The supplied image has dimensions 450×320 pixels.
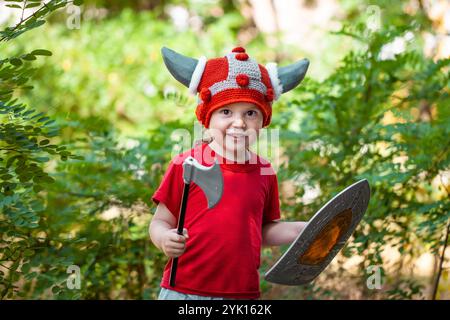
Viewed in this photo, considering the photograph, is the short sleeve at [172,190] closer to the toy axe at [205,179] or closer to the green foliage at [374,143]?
the toy axe at [205,179]

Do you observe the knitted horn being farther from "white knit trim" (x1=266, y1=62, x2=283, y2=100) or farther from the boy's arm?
the boy's arm

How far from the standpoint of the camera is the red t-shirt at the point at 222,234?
8.39 ft

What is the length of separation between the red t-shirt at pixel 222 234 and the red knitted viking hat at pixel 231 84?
200 millimetres

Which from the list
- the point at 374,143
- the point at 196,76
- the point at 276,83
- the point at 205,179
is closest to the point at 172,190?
the point at 205,179

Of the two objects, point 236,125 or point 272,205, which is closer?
point 236,125

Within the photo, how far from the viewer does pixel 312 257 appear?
2621 millimetres

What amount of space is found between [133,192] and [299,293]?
1.06 meters

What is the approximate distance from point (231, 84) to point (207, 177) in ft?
1.33

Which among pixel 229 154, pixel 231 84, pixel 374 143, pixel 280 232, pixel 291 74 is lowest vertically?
pixel 280 232

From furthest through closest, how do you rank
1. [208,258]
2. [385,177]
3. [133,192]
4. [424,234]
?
[424,234], [133,192], [385,177], [208,258]

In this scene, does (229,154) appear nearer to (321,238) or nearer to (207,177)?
(207,177)

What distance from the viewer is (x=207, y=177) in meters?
2.38
